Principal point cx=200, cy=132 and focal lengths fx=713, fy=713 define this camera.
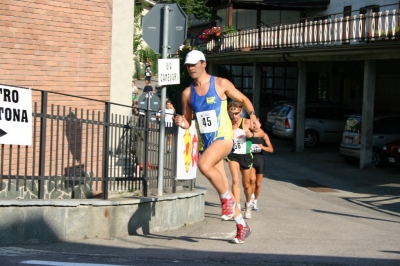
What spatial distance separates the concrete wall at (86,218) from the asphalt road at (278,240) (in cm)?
15

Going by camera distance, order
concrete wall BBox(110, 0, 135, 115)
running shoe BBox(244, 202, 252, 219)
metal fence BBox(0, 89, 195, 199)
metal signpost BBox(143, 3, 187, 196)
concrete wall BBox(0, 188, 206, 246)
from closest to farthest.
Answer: concrete wall BBox(0, 188, 206, 246) → metal fence BBox(0, 89, 195, 199) → metal signpost BBox(143, 3, 187, 196) → running shoe BBox(244, 202, 252, 219) → concrete wall BBox(110, 0, 135, 115)

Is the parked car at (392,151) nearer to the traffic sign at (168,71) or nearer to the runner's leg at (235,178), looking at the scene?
the runner's leg at (235,178)

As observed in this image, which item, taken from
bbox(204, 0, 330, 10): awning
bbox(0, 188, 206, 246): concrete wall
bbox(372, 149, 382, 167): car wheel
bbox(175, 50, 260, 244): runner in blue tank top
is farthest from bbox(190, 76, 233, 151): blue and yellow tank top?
bbox(204, 0, 330, 10): awning

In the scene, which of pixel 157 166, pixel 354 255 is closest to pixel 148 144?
pixel 157 166

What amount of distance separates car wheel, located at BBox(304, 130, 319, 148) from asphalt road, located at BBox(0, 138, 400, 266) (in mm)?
8766

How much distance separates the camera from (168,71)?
1030cm

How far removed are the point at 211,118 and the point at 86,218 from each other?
224 cm

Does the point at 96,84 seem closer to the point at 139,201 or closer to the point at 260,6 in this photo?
the point at 139,201

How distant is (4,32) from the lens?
11.5 metres

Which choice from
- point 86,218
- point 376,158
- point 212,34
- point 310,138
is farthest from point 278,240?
point 212,34

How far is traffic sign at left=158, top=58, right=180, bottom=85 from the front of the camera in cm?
1023

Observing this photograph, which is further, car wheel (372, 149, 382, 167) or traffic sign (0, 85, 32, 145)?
car wheel (372, 149, 382, 167)

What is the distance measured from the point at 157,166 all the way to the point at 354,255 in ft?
12.6

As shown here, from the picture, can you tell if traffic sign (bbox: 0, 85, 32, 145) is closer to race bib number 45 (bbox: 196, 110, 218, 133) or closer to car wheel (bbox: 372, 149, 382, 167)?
race bib number 45 (bbox: 196, 110, 218, 133)
